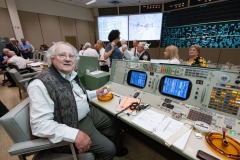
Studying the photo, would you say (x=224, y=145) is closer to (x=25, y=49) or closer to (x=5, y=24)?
(x=25, y=49)

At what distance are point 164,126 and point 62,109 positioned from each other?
2.59 feet

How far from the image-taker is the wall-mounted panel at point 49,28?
19.9 feet

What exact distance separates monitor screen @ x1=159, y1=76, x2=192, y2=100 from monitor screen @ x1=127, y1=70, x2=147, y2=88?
0.21 meters

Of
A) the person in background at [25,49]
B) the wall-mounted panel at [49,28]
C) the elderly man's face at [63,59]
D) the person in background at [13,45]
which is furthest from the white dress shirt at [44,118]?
the wall-mounted panel at [49,28]

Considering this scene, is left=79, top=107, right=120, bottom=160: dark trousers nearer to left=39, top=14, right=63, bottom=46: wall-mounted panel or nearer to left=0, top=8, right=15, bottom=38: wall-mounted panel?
left=0, top=8, right=15, bottom=38: wall-mounted panel

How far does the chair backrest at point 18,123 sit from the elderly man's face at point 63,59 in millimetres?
387

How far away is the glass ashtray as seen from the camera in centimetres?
70

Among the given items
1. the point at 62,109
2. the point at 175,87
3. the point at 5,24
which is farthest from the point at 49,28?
the point at 175,87

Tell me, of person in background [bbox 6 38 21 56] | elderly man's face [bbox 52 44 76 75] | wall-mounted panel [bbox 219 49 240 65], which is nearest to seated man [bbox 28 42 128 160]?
elderly man's face [bbox 52 44 76 75]

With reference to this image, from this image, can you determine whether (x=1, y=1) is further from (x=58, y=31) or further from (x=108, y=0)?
(x=108, y=0)

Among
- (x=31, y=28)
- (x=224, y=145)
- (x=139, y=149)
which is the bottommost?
(x=139, y=149)

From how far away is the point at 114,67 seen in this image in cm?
175

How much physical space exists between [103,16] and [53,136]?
24.1ft

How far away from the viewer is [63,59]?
3.69ft
